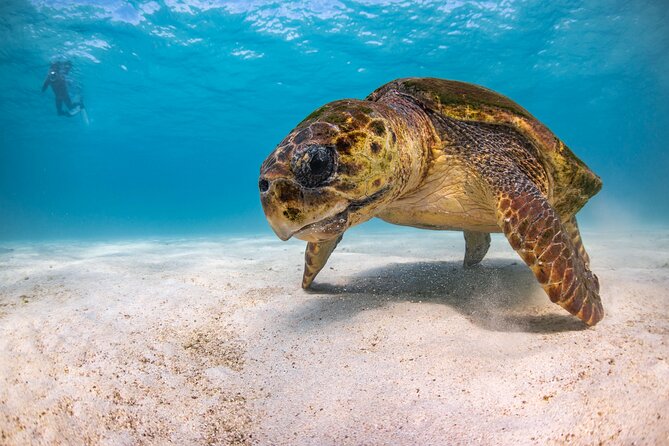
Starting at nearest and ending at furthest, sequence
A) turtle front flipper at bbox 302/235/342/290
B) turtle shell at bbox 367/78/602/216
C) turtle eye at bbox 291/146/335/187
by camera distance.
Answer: turtle eye at bbox 291/146/335/187 < turtle shell at bbox 367/78/602/216 < turtle front flipper at bbox 302/235/342/290

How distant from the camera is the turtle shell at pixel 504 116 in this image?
10.5ft

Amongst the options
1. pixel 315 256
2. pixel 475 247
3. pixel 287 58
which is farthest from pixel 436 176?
pixel 287 58

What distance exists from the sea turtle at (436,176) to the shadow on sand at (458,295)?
34 cm

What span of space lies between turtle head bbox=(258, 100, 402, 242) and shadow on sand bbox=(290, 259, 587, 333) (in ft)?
3.31

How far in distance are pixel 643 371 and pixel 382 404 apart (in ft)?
4.01

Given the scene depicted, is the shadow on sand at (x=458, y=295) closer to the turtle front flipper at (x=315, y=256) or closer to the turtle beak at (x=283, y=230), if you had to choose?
the turtle front flipper at (x=315, y=256)

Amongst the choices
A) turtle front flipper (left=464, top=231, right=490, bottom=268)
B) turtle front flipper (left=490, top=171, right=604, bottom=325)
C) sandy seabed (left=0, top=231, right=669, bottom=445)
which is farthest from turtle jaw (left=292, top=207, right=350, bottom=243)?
turtle front flipper (left=464, top=231, right=490, bottom=268)

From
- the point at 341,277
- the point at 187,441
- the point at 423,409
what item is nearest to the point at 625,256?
the point at 341,277

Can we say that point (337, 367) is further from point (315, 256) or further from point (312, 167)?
point (315, 256)

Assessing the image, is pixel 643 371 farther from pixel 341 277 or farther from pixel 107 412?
pixel 341 277

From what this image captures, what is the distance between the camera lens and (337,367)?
83.6 inches

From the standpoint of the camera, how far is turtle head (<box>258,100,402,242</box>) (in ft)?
7.27

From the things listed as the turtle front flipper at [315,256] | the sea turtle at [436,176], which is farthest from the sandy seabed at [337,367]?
the sea turtle at [436,176]

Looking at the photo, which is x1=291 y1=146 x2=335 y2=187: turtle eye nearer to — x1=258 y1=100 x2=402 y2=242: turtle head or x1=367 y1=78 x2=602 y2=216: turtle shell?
x1=258 y1=100 x2=402 y2=242: turtle head
